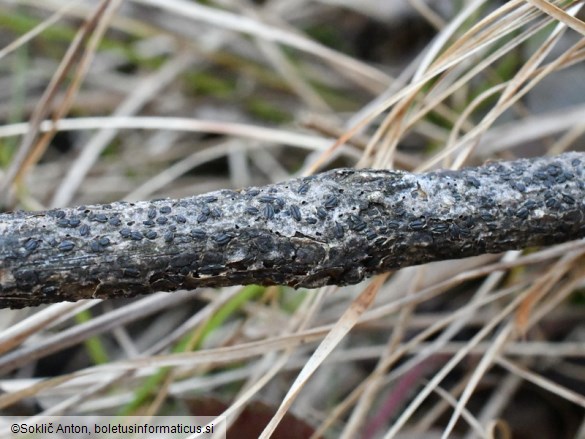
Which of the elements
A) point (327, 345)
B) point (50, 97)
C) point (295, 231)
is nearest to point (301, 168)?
point (50, 97)

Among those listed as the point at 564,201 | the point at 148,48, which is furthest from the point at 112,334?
the point at 564,201

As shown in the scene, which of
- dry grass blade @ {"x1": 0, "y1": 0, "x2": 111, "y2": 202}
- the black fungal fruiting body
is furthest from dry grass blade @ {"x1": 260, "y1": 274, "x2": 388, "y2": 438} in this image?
dry grass blade @ {"x1": 0, "y1": 0, "x2": 111, "y2": 202}

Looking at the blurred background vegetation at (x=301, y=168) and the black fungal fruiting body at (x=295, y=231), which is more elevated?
the blurred background vegetation at (x=301, y=168)

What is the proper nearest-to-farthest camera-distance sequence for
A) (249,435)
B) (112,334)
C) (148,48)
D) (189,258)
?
(189,258) < (249,435) < (112,334) < (148,48)

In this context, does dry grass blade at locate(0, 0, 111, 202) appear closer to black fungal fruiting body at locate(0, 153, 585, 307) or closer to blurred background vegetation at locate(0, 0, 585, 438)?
blurred background vegetation at locate(0, 0, 585, 438)

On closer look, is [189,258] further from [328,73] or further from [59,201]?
[328,73]

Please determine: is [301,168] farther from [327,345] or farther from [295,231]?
[295,231]

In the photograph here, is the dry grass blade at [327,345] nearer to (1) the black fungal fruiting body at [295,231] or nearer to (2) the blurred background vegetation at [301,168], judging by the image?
(2) the blurred background vegetation at [301,168]

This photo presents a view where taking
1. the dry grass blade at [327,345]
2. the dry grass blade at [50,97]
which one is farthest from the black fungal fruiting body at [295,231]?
the dry grass blade at [50,97]
